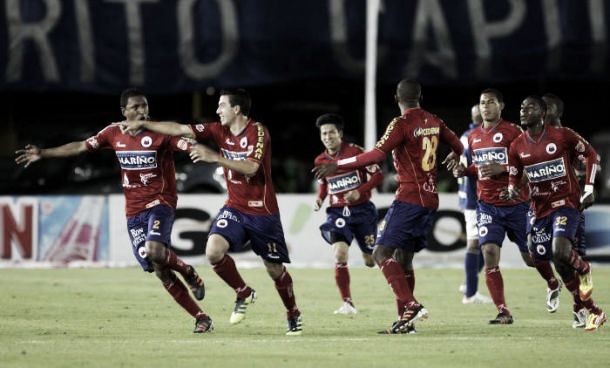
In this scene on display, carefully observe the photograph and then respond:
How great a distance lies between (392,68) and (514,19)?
238cm

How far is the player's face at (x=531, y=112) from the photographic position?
1344 cm

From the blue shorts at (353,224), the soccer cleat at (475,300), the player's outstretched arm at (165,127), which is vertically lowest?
the soccer cleat at (475,300)

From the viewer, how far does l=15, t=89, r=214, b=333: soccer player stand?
13.2 metres

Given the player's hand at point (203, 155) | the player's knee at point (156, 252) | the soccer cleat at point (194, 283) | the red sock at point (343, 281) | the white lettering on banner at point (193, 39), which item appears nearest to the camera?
the player's hand at point (203, 155)

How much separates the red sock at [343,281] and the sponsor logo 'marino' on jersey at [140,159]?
3206 millimetres

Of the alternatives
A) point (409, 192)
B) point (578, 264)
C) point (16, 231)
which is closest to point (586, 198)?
point (578, 264)

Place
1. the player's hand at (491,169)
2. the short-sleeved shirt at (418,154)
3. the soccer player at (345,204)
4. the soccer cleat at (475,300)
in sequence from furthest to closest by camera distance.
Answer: the soccer cleat at (475,300) → the soccer player at (345,204) → the player's hand at (491,169) → the short-sleeved shirt at (418,154)

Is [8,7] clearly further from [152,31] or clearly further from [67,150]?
[67,150]

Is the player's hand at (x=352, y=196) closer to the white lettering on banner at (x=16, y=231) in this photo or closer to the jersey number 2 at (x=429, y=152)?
the jersey number 2 at (x=429, y=152)

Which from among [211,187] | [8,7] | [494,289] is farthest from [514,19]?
[494,289]

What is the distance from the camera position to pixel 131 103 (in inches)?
522

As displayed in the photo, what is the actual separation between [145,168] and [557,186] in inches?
146

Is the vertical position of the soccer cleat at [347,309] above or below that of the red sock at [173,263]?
below

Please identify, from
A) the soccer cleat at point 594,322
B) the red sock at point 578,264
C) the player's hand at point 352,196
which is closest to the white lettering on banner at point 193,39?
the player's hand at point 352,196
